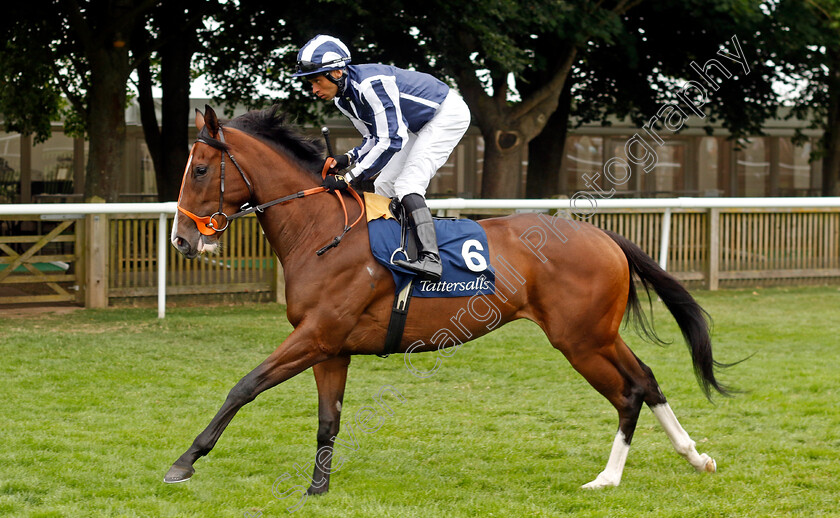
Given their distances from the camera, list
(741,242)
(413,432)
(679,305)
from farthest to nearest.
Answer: (741,242)
(413,432)
(679,305)

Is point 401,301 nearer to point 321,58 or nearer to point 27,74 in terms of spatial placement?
point 321,58

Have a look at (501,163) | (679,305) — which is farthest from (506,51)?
(679,305)

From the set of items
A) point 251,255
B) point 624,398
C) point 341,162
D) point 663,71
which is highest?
point 663,71

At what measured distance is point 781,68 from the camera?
53.4 ft

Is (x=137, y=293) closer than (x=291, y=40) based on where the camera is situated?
Yes

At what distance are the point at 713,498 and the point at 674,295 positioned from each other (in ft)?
3.79

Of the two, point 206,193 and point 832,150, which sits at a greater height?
point 832,150

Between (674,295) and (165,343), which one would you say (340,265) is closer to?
(674,295)

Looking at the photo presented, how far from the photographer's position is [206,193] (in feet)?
13.3

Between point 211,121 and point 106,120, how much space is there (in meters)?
8.16

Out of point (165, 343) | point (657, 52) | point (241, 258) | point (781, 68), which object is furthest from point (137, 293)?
point (781, 68)

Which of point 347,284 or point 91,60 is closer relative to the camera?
point 347,284

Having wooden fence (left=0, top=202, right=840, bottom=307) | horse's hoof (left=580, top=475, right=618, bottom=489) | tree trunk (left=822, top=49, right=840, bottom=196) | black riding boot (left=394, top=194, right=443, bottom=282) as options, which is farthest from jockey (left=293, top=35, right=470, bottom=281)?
tree trunk (left=822, top=49, right=840, bottom=196)

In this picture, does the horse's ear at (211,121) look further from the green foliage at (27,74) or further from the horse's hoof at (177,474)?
the green foliage at (27,74)
